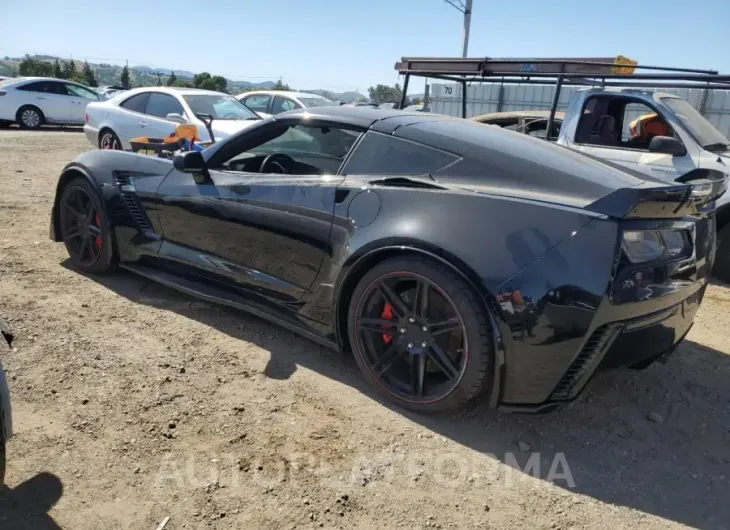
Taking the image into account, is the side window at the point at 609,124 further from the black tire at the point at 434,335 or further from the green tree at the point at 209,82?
the green tree at the point at 209,82

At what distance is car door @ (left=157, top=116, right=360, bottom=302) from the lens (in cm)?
321

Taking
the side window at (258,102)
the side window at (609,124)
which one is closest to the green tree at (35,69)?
the side window at (258,102)

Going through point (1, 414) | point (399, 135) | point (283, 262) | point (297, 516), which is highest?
point (399, 135)

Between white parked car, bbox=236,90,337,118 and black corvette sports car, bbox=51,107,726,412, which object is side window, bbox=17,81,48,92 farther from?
black corvette sports car, bbox=51,107,726,412

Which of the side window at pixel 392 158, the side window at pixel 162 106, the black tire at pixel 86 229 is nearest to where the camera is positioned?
the side window at pixel 392 158

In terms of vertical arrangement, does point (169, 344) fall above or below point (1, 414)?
below

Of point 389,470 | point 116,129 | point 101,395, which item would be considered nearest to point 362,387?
point 389,470

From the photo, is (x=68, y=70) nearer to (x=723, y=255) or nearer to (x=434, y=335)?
(x=723, y=255)

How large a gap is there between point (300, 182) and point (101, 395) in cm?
148

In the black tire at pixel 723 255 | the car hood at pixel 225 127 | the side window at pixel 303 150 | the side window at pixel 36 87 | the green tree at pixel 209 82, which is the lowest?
the black tire at pixel 723 255

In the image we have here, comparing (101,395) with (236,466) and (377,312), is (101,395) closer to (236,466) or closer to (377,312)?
(236,466)

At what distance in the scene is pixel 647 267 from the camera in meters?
2.52

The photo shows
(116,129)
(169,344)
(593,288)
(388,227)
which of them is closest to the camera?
(593,288)

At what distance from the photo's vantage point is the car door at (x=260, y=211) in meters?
3.21
